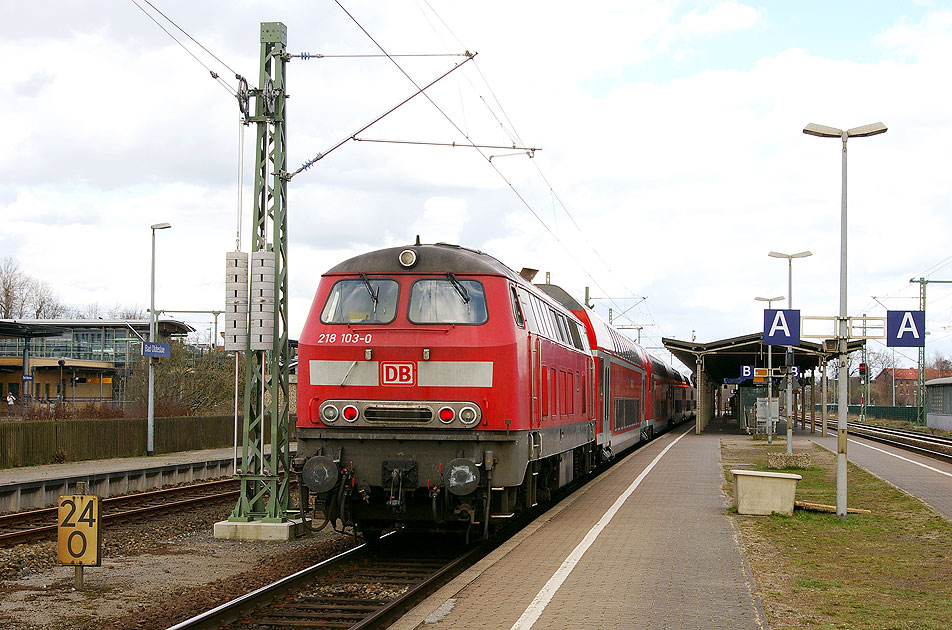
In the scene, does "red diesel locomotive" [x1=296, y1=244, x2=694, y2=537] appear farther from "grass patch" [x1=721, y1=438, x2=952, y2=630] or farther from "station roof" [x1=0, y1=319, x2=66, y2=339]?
"station roof" [x1=0, y1=319, x2=66, y2=339]

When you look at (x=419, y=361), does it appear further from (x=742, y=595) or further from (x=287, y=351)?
(x=742, y=595)

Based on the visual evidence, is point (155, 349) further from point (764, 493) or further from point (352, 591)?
point (352, 591)

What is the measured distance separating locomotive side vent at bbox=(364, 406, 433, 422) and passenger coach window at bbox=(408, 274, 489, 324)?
106 centimetres

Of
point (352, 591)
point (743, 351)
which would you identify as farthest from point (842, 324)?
point (743, 351)

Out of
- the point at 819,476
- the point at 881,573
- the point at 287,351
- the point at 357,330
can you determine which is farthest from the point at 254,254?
the point at 819,476

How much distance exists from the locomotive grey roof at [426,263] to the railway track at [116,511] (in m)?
5.71

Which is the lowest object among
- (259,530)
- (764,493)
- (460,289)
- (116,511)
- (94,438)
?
(116,511)

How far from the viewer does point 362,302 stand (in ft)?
38.7

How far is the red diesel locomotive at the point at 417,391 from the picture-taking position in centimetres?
1105

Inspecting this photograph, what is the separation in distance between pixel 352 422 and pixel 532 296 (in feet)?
11.3

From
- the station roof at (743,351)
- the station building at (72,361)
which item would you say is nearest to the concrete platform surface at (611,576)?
the station roof at (743,351)

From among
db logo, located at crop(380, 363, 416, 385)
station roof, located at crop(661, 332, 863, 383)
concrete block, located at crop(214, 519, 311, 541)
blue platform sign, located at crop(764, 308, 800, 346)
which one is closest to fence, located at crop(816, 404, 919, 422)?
station roof, located at crop(661, 332, 863, 383)

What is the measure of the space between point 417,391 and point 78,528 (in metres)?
3.80

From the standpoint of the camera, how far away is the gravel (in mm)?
8680
